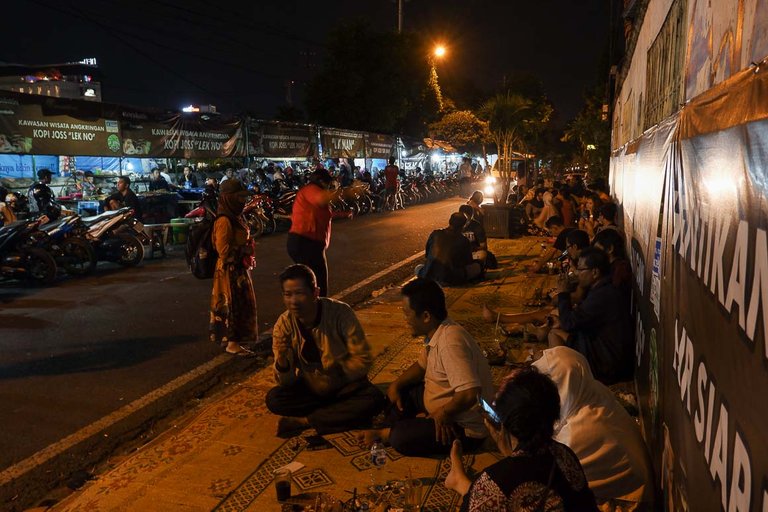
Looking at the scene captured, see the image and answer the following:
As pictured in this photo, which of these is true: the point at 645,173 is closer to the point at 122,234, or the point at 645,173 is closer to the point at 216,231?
the point at 216,231

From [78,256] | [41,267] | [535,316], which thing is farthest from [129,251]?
[535,316]

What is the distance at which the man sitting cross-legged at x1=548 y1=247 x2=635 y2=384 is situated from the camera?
15.4ft

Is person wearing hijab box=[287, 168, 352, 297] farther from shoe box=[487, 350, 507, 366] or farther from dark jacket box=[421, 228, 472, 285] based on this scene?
dark jacket box=[421, 228, 472, 285]

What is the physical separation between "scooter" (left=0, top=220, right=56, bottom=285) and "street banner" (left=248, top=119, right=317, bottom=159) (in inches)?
379

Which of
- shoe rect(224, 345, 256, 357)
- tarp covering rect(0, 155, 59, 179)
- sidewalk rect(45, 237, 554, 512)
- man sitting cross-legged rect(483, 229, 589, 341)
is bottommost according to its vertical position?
sidewalk rect(45, 237, 554, 512)

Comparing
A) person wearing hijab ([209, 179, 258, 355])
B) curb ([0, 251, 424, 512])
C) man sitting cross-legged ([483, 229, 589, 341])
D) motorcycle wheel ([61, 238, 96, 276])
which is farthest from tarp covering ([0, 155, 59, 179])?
man sitting cross-legged ([483, 229, 589, 341])

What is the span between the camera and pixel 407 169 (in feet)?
119

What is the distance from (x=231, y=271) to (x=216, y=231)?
1.31 feet

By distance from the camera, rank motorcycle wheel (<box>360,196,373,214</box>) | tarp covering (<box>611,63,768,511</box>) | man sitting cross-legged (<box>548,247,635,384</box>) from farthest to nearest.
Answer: motorcycle wheel (<box>360,196,373,214</box>)
man sitting cross-legged (<box>548,247,635,384</box>)
tarp covering (<box>611,63,768,511</box>)

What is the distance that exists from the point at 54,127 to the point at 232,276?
896cm

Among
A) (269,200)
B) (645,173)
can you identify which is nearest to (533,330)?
(645,173)

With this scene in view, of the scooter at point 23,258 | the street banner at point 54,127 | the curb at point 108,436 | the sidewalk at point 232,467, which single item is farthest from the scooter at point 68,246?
the sidewalk at point 232,467

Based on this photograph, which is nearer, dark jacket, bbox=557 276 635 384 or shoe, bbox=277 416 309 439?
shoe, bbox=277 416 309 439

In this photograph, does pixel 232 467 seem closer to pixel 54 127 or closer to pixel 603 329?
pixel 603 329
